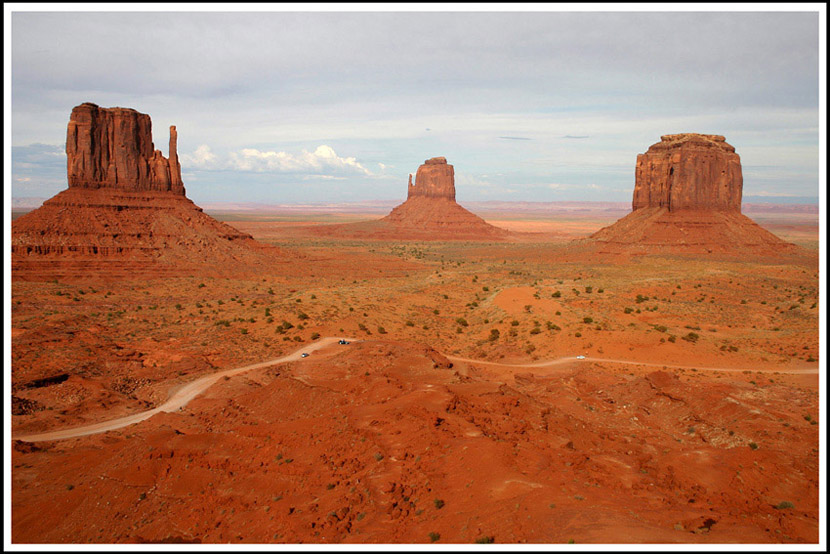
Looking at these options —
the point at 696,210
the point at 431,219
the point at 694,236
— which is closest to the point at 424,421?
the point at 694,236

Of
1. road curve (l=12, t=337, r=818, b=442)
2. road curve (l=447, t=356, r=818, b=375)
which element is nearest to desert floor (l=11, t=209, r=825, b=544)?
road curve (l=447, t=356, r=818, b=375)

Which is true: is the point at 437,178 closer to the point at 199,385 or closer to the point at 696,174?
the point at 696,174

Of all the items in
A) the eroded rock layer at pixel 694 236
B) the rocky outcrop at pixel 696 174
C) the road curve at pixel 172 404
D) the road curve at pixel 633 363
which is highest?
the rocky outcrop at pixel 696 174

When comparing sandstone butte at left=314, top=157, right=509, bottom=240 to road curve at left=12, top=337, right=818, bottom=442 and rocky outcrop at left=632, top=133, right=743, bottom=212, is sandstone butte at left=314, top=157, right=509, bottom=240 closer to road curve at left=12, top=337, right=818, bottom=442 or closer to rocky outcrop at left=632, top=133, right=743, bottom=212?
rocky outcrop at left=632, top=133, right=743, bottom=212

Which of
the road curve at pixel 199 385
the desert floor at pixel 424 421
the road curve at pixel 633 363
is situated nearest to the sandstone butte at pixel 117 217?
the desert floor at pixel 424 421

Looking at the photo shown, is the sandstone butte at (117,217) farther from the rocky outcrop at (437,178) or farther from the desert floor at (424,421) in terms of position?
the rocky outcrop at (437,178)

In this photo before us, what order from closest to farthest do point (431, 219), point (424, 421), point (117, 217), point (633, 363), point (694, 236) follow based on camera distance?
point (424, 421) < point (633, 363) < point (117, 217) < point (694, 236) < point (431, 219)
